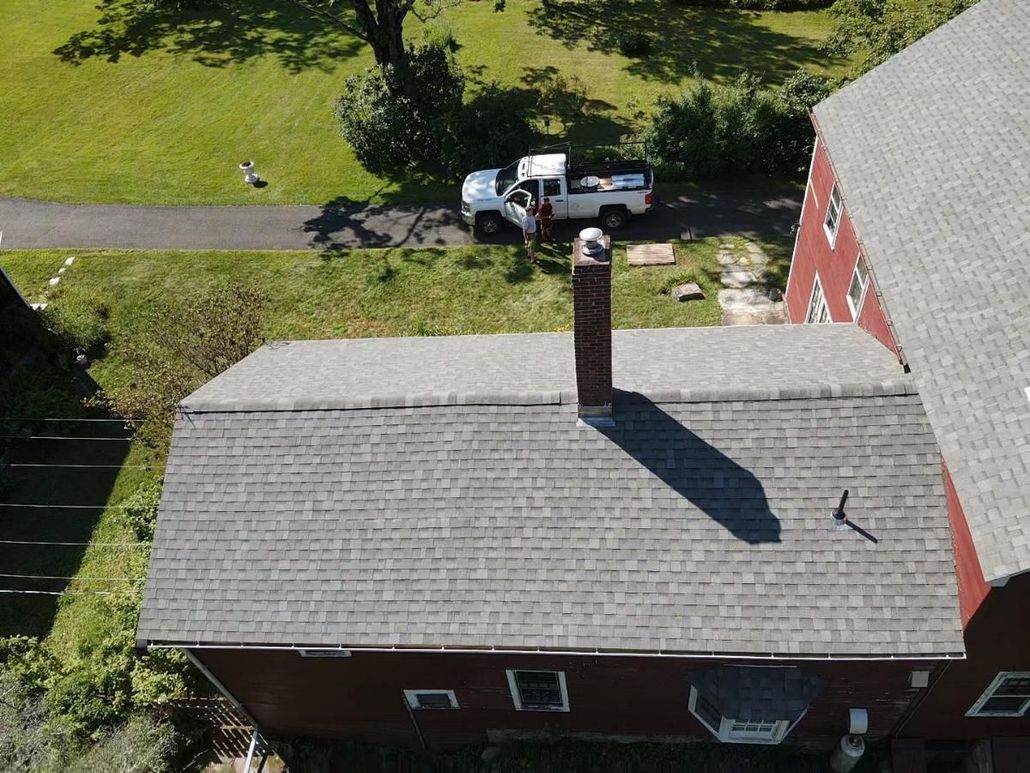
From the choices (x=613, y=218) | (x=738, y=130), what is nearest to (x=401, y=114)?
(x=613, y=218)

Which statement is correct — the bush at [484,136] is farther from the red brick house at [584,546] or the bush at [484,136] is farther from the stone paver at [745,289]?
the red brick house at [584,546]

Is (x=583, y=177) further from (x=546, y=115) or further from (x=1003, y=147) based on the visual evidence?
(x=1003, y=147)

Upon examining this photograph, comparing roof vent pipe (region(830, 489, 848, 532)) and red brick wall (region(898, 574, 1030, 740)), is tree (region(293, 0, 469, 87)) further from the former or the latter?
red brick wall (region(898, 574, 1030, 740))

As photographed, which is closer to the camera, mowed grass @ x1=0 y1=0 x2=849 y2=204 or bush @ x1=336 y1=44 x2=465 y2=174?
bush @ x1=336 y1=44 x2=465 y2=174

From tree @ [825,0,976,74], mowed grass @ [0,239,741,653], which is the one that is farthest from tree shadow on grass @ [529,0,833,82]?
mowed grass @ [0,239,741,653]

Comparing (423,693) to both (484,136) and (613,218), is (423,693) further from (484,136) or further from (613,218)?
(484,136)

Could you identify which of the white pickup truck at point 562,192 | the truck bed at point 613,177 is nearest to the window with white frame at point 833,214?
the white pickup truck at point 562,192
